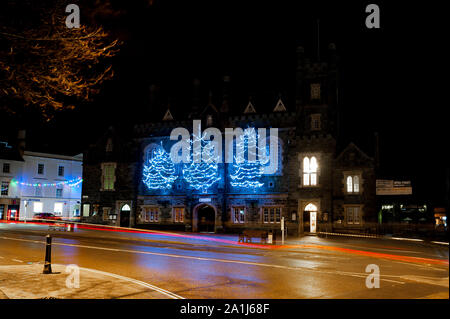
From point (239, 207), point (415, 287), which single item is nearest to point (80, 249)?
point (415, 287)

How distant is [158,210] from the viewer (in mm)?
43062

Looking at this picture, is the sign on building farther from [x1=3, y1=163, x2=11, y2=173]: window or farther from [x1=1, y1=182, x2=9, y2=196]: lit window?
[x1=3, y1=163, x2=11, y2=173]: window

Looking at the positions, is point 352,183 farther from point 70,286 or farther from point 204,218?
point 70,286

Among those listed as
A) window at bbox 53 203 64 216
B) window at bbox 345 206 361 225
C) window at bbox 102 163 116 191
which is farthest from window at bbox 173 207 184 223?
window at bbox 53 203 64 216

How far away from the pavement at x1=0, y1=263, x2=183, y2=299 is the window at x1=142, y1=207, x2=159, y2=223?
101ft

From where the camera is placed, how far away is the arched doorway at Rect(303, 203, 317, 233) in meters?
36.8

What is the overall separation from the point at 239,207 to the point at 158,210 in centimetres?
868

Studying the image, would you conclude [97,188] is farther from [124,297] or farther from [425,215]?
[124,297]

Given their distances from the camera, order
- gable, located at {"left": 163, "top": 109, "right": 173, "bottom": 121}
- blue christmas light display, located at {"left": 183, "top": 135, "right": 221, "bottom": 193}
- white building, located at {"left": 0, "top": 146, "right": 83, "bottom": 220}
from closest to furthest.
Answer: blue christmas light display, located at {"left": 183, "top": 135, "right": 221, "bottom": 193}, gable, located at {"left": 163, "top": 109, "right": 173, "bottom": 121}, white building, located at {"left": 0, "top": 146, "right": 83, "bottom": 220}

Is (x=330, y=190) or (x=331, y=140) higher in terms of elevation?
(x=331, y=140)

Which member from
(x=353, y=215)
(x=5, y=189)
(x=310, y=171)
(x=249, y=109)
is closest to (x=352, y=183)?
(x=353, y=215)

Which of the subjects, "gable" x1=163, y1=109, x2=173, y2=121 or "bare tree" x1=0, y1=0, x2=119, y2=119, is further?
"gable" x1=163, y1=109, x2=173, y2=121

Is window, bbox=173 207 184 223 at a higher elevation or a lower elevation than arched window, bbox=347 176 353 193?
lower

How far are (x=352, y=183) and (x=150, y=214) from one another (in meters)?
19.9
